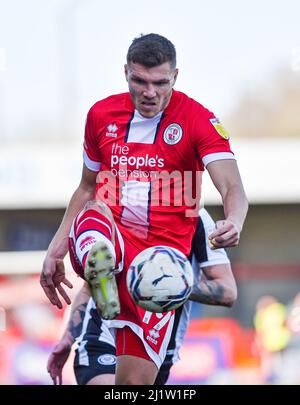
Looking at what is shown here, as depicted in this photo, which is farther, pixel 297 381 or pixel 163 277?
pixel 297 381

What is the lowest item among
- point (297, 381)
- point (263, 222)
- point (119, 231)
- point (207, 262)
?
point (297, 381)

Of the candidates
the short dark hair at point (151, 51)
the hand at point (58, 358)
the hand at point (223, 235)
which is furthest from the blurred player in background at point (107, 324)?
the hand at point (223, 235)

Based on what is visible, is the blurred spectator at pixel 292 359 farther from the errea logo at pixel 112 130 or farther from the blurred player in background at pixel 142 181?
the errea logo at pixel 112 130

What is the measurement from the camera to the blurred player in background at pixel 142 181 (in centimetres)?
489

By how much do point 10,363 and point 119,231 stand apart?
6.88 meters

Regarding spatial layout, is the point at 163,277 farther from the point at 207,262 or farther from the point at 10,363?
the point at 10,363

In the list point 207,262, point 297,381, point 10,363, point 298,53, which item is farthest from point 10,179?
point 207,262

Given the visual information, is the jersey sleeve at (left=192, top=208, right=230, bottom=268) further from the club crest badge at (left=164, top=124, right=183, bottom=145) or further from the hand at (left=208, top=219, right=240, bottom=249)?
the hand at (left=208, top=219, right=240, bottom=249)

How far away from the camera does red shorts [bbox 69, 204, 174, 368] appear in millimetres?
4875

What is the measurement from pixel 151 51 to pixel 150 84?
0.50 feet

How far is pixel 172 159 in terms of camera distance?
201 inches

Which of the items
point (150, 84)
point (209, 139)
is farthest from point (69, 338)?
point (150, 84)
